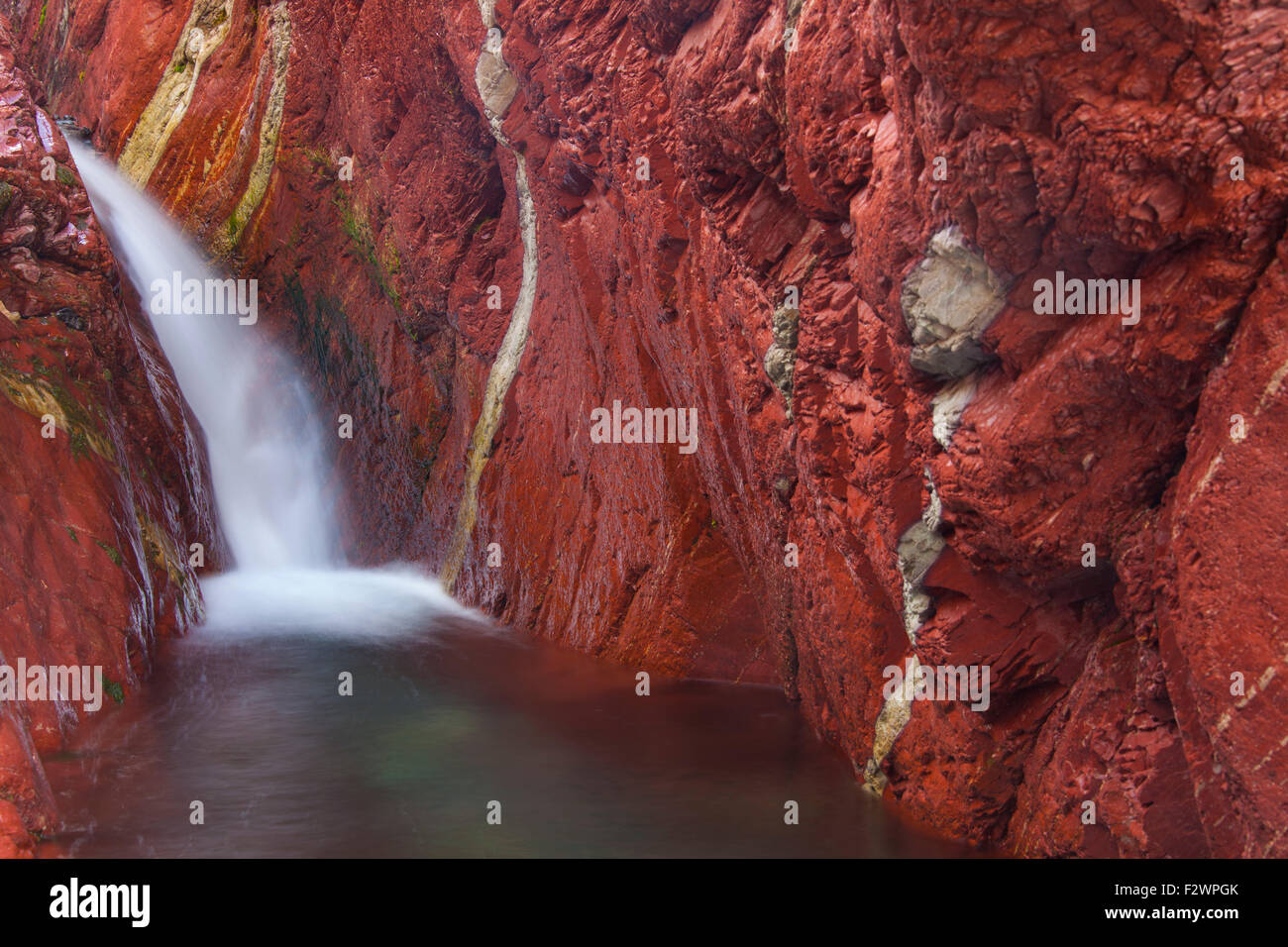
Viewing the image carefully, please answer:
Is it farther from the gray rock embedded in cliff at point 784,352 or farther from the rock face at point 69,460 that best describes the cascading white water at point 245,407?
the gray rock embedded in cliff at point 784,352

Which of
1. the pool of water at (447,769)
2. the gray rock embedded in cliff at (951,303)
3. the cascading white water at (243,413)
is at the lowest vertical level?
the pool of water at (447,769)

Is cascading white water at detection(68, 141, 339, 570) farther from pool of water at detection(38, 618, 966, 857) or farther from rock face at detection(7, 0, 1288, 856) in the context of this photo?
pool of water at detection(38, 618, 966, 857)

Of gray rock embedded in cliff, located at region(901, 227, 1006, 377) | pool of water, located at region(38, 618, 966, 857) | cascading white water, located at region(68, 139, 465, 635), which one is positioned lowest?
pool of water, located at region(38, 618, 966, 857)

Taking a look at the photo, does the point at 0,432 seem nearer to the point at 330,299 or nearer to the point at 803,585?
the point at 803,585

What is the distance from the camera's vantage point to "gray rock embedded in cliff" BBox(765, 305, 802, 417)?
18.2 ft

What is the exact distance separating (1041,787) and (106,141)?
590 inches

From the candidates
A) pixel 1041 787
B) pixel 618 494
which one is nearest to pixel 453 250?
pixel 618 494

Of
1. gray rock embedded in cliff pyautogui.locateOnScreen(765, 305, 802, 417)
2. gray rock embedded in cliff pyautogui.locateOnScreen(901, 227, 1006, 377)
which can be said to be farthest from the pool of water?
gray rock embedded in cliff pyautogui.locateOnScreen(901, 227, 1006, 377)

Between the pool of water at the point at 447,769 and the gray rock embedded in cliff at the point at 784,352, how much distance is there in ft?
6.73

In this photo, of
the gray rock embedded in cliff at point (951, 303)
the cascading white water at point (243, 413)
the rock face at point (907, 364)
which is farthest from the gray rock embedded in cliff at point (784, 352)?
the cascading white water at point (243, 413)

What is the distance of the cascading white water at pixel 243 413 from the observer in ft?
42.0

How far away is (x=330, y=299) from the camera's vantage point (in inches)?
513

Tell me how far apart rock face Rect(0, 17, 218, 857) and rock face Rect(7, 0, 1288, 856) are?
3.05 meters

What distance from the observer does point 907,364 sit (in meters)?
4.37
